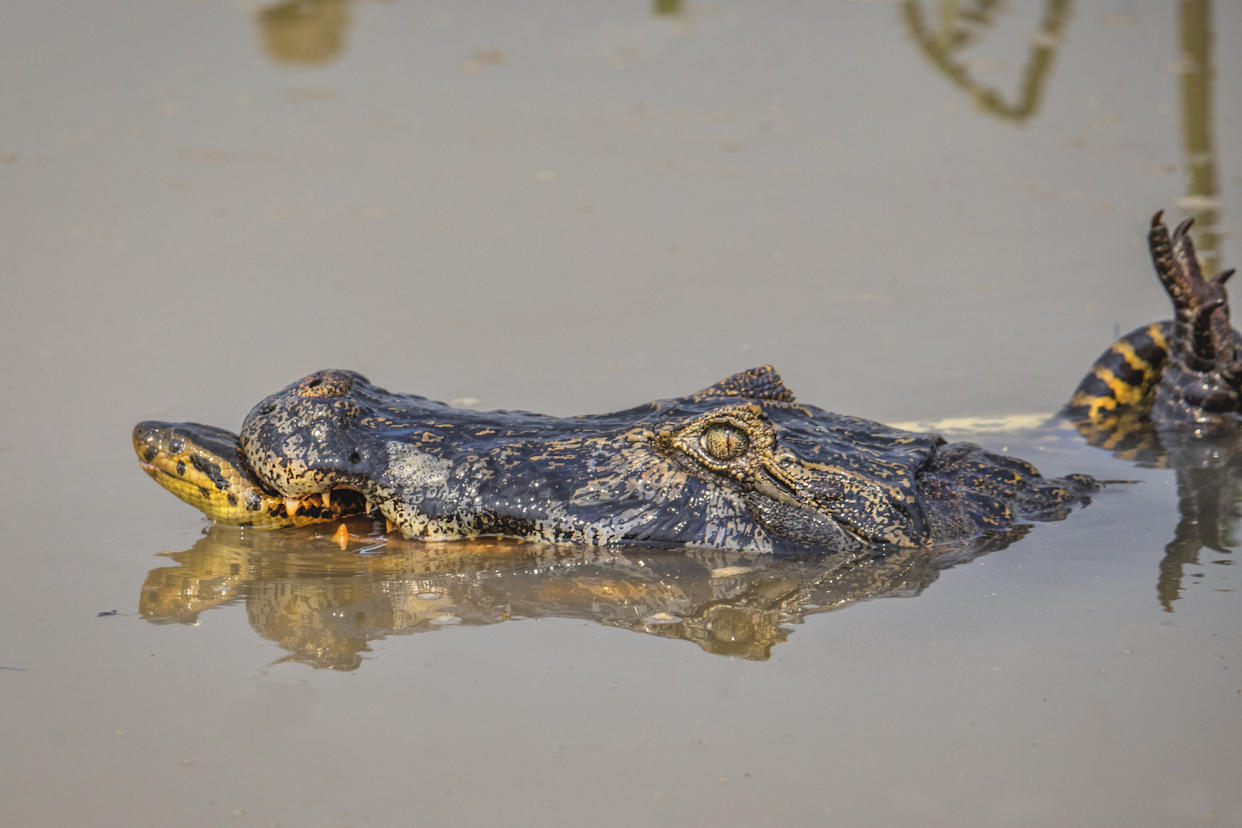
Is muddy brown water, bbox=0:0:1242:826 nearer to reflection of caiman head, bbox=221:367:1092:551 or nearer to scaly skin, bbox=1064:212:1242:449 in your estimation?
reflection of caiman head, bbox=221:367:1092:551

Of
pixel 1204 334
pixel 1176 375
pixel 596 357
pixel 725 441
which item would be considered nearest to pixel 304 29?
pixel 596 357

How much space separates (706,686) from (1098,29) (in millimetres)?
11230

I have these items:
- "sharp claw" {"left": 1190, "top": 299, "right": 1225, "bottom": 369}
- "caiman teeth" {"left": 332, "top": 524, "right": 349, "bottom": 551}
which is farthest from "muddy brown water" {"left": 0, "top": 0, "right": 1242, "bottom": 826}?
"sharp claw" {"left": 1190, "top": 299, "right": 1225, "bottom": 369}

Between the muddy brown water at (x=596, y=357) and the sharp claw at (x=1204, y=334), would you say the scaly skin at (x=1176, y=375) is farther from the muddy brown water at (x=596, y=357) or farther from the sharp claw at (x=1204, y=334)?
the muddy brown water at (x=596, y=357)

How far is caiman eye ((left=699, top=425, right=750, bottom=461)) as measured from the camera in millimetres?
4648

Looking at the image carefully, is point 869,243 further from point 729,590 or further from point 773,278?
point 729,590

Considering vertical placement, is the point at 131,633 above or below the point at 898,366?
below

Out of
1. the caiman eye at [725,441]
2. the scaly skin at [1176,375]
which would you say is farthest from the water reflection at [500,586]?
the scaly skin at [1176,375]

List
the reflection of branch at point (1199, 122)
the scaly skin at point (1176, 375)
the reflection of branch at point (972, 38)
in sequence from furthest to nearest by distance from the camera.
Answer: the reflection of branch at point (972, 38) < the reflection of branch at point (1199, 122) < the scaly skin at point (1176, 375)

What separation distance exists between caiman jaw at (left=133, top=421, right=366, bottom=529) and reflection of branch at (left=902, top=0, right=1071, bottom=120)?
26.5ft

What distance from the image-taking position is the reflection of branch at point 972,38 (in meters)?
11.5

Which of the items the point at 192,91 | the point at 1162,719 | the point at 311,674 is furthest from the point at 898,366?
the point at 192,91

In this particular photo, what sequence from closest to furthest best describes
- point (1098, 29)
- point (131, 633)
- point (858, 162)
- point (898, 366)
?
point (131, 633)
point (898, 366)
point (858, 162)
point (1098, 29)

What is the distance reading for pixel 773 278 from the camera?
830 centimetres
